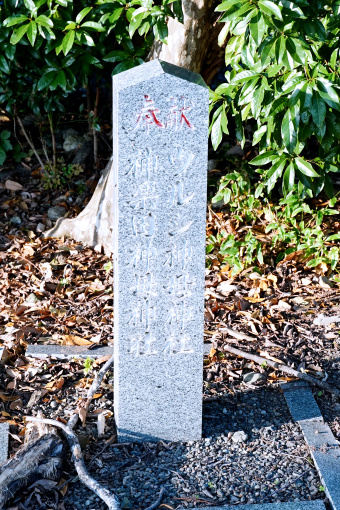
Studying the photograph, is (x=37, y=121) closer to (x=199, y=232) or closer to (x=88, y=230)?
(x=88, y=230)

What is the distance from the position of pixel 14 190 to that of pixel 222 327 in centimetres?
259

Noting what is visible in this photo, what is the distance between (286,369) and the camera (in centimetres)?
342

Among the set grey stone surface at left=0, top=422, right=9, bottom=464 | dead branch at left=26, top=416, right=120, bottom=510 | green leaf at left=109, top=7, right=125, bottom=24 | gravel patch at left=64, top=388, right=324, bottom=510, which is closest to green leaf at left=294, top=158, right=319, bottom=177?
gravel patch at left=64, top=388, right=324, bottom=510

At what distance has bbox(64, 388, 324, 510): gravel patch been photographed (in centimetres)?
260

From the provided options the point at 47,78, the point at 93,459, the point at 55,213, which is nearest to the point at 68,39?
the point at 47,78

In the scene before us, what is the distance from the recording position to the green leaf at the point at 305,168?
360cm

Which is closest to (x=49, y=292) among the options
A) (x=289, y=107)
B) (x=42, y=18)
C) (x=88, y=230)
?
(x=88, y=230)

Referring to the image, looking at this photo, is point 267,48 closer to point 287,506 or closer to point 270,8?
point 270,8

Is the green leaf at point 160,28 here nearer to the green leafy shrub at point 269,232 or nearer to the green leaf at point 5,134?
the green leafy shrub at point 269,232

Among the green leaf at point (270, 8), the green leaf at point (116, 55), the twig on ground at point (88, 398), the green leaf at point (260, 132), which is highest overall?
the green leaf at point (270, 8)

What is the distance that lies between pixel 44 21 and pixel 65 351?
2.16 metres

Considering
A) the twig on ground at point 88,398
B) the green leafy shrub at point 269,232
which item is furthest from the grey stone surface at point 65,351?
the green leafy shrub at point 269,232

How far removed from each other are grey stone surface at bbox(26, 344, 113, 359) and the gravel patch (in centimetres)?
76

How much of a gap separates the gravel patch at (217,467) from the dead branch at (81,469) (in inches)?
2.6
